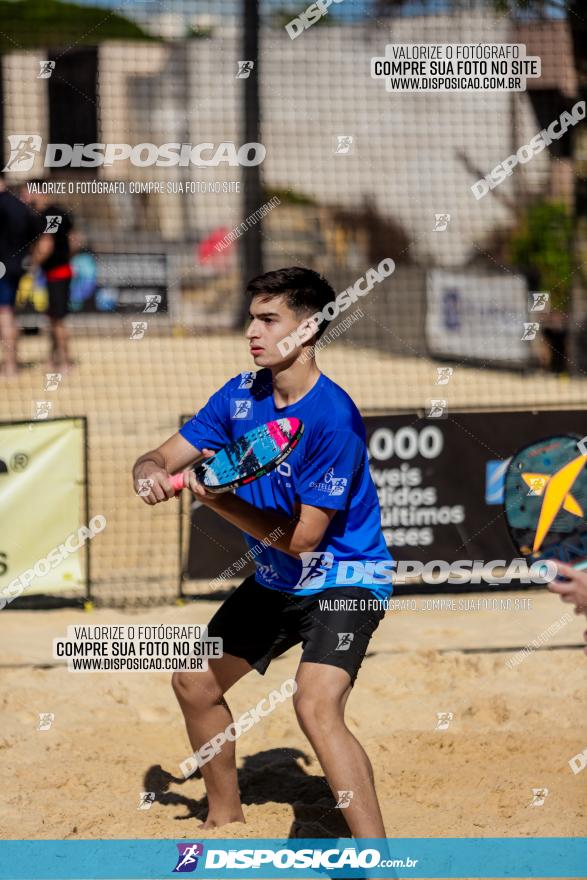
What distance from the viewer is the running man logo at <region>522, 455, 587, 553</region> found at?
668 centimetres

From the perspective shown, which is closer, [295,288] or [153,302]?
[295,288]

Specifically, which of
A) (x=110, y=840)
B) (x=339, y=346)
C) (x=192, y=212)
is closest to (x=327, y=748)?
(x=110, y=840)

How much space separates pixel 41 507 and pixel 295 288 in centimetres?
338

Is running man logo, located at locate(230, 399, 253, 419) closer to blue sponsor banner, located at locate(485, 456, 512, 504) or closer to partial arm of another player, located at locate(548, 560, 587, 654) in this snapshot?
partial arm of another player, located at locate(548, 560, 587, 654)

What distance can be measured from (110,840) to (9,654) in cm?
223

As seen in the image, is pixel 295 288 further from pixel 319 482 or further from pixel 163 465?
pixel 163 465

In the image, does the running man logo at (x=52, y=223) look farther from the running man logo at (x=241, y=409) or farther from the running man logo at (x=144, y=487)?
the running man logo at (x=144, y=487)

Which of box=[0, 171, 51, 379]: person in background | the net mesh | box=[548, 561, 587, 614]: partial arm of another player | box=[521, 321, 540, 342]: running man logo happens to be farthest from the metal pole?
box=[548, 561, 587, 614]: partial arm of another player

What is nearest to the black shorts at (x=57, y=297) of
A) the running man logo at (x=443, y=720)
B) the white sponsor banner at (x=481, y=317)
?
the white sponsor banner at (x=481, y=317)

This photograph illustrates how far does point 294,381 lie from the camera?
12.5 feet

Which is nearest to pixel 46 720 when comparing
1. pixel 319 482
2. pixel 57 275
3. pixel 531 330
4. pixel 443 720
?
pixel 443 720

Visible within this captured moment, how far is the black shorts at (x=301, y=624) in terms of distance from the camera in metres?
3.71

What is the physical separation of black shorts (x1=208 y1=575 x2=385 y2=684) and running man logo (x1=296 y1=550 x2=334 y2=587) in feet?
0.17

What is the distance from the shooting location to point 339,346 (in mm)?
16000
